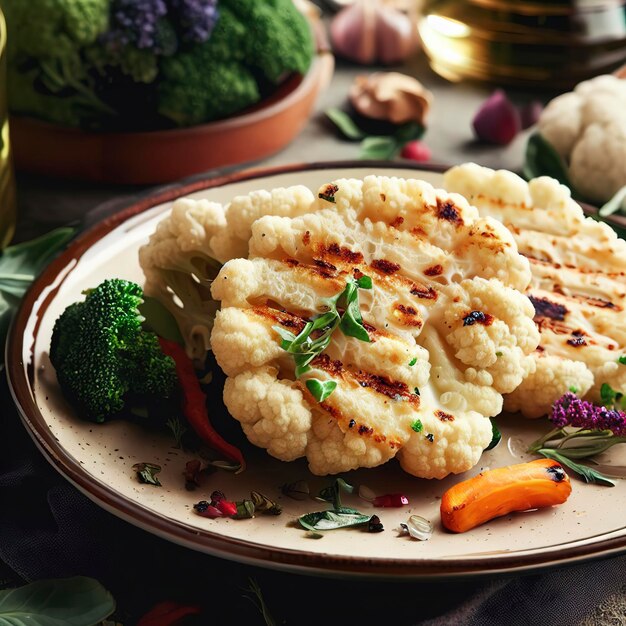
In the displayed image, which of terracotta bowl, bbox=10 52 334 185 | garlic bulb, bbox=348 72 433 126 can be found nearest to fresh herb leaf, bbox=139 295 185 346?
terracotta bowl, bbox=10 52 334 185

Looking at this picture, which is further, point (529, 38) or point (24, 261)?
point (529, 38)

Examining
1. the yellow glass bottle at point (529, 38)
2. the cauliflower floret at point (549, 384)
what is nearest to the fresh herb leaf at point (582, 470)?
the cauliflower floret at point (549, 384)

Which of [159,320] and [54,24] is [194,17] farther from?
[159,320]

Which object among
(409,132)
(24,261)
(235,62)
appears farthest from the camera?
(409,132)

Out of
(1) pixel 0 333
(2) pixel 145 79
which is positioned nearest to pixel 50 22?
(2) pixel 145 79

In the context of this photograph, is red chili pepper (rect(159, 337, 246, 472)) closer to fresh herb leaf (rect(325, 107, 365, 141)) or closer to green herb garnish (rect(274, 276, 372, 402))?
green herb garnish (rect(274, 276, 372, 402))

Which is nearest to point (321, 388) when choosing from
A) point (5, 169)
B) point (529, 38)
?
point (5, 169)
